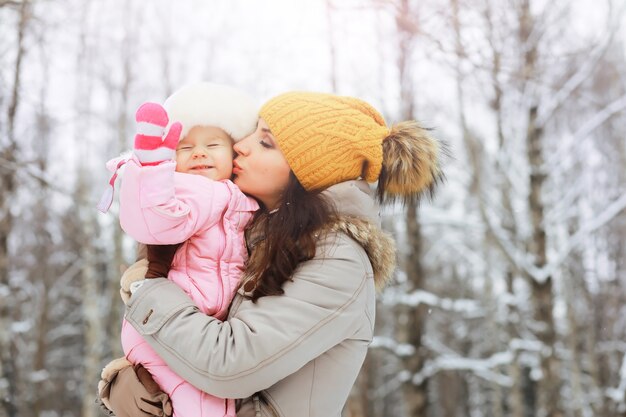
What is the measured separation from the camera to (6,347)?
268 inches

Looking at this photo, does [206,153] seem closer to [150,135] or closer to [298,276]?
[150,135]

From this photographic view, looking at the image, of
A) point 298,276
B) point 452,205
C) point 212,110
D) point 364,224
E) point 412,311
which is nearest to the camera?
point 298,276

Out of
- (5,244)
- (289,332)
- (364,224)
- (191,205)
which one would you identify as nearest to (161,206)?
(191,205)

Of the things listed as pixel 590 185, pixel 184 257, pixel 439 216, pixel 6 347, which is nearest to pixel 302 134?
pixel 184 257

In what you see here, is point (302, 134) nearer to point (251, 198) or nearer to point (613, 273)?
point (251, 198)

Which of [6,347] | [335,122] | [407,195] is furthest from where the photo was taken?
[6,347]

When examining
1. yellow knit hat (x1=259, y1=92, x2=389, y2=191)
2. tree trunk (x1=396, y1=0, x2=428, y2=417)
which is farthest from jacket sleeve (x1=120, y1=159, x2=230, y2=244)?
tree trunk (x1=396, y1=0, x2=428, y2=417)

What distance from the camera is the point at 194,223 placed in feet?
5.33

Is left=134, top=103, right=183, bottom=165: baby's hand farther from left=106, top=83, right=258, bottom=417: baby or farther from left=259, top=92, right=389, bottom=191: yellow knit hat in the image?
left=259, top=92, right=389, bottom=191: yellow knit hat

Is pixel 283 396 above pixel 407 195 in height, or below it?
below

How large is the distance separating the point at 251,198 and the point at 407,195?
50cm

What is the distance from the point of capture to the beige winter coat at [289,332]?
1476 mm

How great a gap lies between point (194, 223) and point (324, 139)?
1.51 feet

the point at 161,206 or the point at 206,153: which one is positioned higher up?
the point at 206,153
